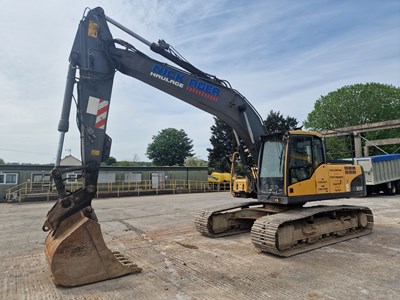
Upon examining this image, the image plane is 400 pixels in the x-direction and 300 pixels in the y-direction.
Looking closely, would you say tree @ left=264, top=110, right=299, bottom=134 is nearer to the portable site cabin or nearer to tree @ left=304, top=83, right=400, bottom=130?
tree @ left=304, top=83, right=400, bottom=130

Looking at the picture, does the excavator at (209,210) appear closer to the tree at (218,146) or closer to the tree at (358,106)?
the tree at (218,146)

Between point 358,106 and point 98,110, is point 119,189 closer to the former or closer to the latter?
point 98,110

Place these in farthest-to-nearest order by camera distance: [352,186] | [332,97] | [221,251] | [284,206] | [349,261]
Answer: [332,97]
[352,186]
[284,206]
[221,251]
[349,261]

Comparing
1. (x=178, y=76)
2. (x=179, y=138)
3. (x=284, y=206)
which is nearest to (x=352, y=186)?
(x=284, y=206)

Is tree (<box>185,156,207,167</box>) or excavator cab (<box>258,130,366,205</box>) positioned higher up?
tree (<box>185,156,207,167</box>)

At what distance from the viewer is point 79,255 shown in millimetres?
4438

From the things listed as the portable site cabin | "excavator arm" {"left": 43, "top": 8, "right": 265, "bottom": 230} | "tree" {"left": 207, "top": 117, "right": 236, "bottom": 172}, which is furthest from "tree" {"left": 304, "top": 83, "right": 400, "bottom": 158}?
"excavator arm" {"left": 43, "top": 8, "right": 265, "bottom": 230}

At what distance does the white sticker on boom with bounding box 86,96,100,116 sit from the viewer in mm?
5353

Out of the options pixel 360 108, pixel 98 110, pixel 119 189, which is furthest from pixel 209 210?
pixel 360 108

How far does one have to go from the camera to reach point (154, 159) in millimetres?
56188

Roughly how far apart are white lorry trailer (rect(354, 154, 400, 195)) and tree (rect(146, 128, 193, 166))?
38324 mm

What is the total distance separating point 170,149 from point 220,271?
5087 cm

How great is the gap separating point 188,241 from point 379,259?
4049mm

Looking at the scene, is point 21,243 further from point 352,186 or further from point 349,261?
point 352,186
